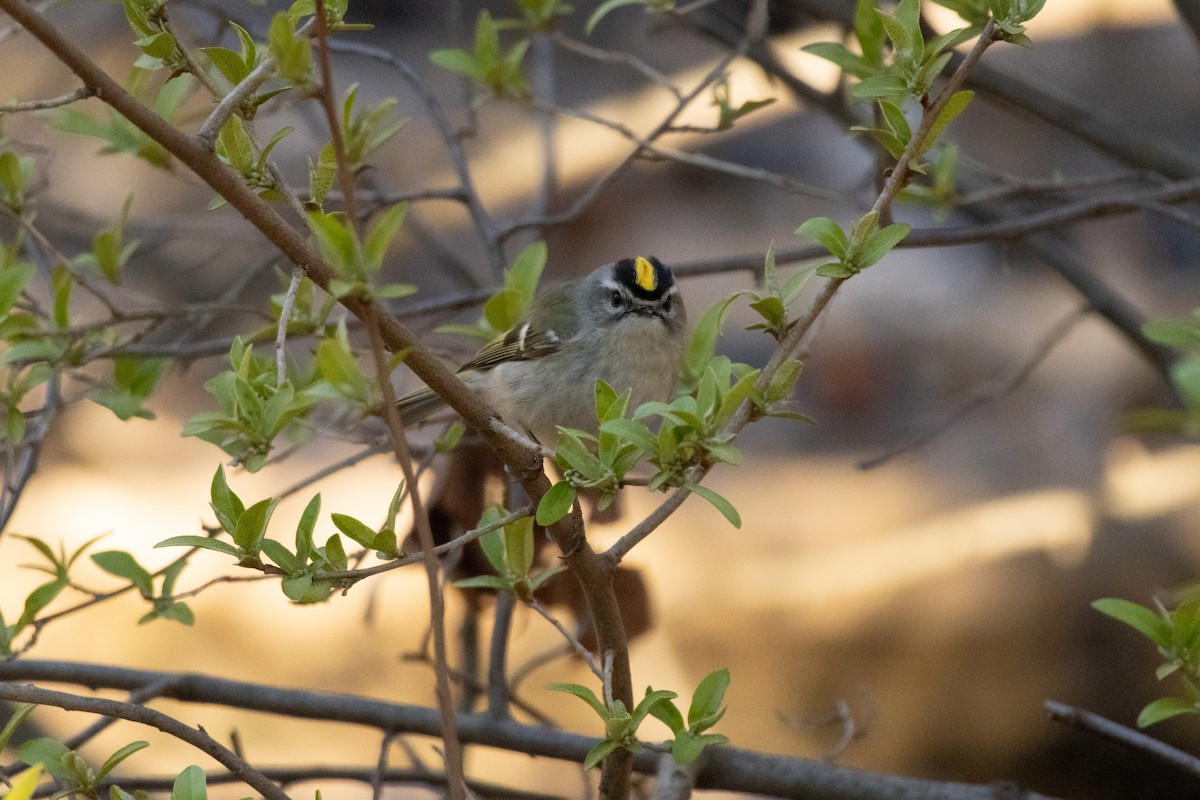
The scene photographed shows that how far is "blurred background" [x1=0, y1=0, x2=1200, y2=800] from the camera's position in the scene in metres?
3.84

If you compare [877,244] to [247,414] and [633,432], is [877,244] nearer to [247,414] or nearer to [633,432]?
[633,432]

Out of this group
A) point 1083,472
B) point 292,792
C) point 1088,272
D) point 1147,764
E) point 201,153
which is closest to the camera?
point 201,153

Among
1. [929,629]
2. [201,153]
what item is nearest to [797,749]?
[929,629]

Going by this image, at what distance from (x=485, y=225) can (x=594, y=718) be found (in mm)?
2244

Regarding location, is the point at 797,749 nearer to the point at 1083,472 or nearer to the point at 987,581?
the point at 987,581

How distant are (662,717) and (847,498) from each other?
2955 millimetres

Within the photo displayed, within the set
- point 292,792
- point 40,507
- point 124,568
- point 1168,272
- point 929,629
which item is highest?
point 1168,272

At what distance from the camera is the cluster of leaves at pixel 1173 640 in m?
1.30

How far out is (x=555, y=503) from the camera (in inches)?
47.3

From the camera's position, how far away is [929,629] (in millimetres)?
3916

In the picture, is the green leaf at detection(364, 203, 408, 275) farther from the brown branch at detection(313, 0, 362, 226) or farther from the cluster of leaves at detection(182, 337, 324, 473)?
the cluster of leaves at detection(182, 337, 324, 473)

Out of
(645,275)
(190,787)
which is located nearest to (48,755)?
(190,787)

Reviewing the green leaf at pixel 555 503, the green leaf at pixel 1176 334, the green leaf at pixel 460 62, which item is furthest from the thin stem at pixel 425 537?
the green leaf at pixel 460 62

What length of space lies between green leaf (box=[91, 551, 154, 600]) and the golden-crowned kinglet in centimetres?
95
